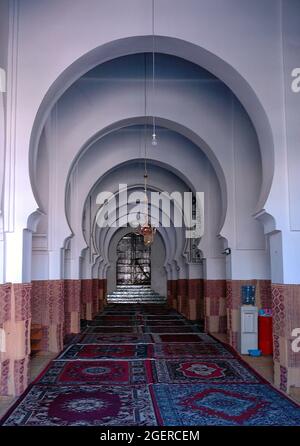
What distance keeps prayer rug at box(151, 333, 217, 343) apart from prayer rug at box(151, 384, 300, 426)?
2.89 metres

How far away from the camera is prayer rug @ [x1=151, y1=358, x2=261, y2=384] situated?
15.3 ft

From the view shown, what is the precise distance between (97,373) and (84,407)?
1305mm

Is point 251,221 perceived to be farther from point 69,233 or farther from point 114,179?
point 114,179

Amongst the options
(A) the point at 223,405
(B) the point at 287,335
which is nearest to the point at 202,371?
(B) the point at 287,335

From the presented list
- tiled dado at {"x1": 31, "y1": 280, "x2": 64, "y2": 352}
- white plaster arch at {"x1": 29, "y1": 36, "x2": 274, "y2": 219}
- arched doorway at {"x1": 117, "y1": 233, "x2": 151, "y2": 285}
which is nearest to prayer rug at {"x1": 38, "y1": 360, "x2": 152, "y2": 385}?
tiled dado at {"x1": 31, "y1": 280, "x2": 64, "y2": 352}

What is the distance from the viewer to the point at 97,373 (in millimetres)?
4988

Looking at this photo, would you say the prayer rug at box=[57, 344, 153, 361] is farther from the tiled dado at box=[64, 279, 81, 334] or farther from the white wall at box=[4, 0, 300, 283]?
the white wall at box=[4, 0, 300, 283]

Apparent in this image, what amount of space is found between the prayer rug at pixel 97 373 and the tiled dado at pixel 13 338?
46cm

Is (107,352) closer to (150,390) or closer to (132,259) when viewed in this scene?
(150,390)

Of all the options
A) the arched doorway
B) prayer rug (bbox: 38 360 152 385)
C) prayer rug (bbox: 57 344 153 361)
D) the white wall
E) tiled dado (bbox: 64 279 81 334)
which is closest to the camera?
the white wall

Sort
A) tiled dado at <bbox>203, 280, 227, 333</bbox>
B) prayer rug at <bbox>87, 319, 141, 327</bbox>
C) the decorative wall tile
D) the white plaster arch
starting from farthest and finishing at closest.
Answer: prayer rug at <bbox>87, 319, 141, 327</bbox> < tiled dado at <bbox>203, 280, 227, 333</bbox> < the white plaster arch < the decorative wall tile

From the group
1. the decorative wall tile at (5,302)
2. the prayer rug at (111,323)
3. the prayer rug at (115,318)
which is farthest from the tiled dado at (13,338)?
the prayer rug at (115,318)

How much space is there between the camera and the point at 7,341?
414 cm
